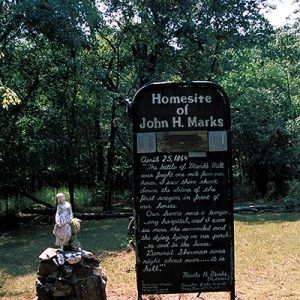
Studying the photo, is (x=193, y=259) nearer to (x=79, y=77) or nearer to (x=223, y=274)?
(x=223, y=274)

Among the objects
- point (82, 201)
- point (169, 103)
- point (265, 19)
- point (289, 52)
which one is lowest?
point (82, 201)

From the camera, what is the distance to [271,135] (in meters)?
19.0

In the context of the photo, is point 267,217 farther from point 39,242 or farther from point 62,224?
point 62,224

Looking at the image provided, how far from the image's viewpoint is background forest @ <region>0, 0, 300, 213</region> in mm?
12180

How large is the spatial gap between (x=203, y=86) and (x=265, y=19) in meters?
12.5

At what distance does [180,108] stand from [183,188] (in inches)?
30.2

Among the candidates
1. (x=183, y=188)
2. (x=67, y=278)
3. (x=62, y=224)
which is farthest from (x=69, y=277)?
(x=183, y=188)

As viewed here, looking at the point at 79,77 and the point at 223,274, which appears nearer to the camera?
the point at 223,274

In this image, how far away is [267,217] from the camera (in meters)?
13.7

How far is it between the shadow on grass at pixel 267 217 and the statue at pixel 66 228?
7.82 meters

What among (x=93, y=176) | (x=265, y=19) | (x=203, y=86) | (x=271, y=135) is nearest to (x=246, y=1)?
(x=265, y=19)

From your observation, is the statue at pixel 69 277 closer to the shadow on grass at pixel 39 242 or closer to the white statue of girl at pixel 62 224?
the white statue of girl at pixel 62 224

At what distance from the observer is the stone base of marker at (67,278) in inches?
200

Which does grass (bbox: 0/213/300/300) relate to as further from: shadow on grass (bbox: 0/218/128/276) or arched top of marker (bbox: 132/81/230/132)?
arched top of marker (bbox: 132/81/230/132)
